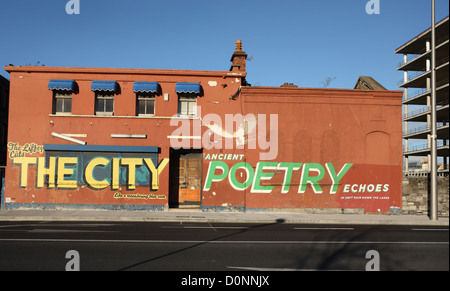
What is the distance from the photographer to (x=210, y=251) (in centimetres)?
874

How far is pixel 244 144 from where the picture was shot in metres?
20.6

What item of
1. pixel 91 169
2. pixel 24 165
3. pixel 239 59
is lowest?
pixel 91 169

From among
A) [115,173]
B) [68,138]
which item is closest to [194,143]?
[115,173]

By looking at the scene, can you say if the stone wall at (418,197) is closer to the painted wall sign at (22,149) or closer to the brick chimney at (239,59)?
the brick chimney at (239,59)

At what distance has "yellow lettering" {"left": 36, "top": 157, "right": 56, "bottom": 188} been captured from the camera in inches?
787

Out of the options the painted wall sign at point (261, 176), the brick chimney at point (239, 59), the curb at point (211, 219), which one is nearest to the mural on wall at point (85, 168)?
the curb at point (211, 219)

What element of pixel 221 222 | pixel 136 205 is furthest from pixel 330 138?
pixel 136 205

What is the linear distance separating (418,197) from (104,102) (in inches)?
726

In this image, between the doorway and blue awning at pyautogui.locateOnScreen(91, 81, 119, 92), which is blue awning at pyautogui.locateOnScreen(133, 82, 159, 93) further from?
the doorway

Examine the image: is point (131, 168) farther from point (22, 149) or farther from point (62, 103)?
point (22, 149)

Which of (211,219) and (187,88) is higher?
(187,88)

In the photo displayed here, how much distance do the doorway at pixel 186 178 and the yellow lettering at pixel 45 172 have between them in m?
6.36
